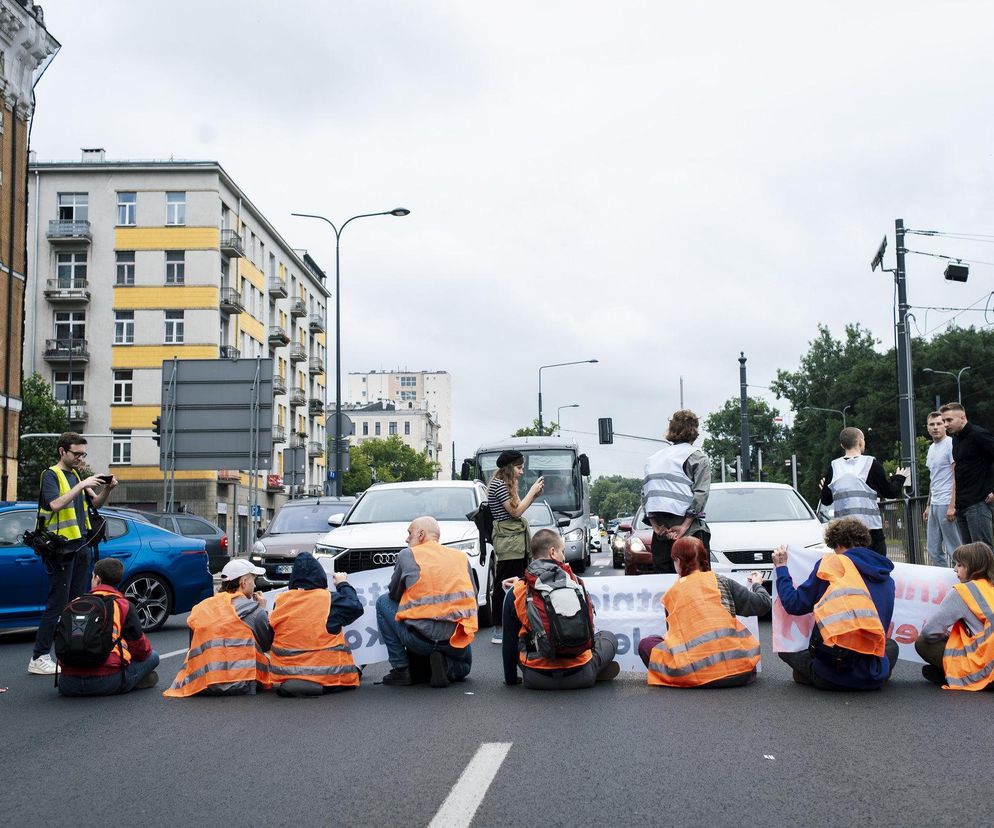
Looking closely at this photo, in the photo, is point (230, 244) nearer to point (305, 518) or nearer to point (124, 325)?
point (124, 325)

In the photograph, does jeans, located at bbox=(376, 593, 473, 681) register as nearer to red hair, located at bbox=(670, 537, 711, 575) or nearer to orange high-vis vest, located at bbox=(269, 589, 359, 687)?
orange high-vis vest, located at bbox=(269, 589, 359, 687)

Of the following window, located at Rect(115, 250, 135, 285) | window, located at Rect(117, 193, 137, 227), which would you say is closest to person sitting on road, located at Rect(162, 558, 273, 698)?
window, located at Rect(115, 250, 135, 285)

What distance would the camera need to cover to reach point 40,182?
68.8 m

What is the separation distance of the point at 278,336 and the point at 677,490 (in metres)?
72.0

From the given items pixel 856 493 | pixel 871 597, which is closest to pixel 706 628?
pixel 871 597

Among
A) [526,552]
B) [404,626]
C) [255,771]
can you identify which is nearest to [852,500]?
[526,552]

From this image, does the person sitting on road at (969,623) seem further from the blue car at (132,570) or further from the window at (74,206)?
the window at (74,206)

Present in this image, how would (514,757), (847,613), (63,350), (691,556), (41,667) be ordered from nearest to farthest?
(514,757) → (847,613) → (691,556) → (41,667) → (63,350)

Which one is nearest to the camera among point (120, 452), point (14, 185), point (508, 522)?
point (508, 522)

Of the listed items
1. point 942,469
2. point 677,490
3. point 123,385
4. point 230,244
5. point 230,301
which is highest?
point 230,244

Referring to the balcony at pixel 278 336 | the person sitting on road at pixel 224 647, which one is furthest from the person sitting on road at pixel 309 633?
the balcony at pixel 278 336

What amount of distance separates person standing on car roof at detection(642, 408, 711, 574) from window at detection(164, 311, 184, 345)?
201 feet

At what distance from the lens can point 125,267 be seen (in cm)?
6925

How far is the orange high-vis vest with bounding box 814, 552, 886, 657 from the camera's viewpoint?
7988 millimetres
